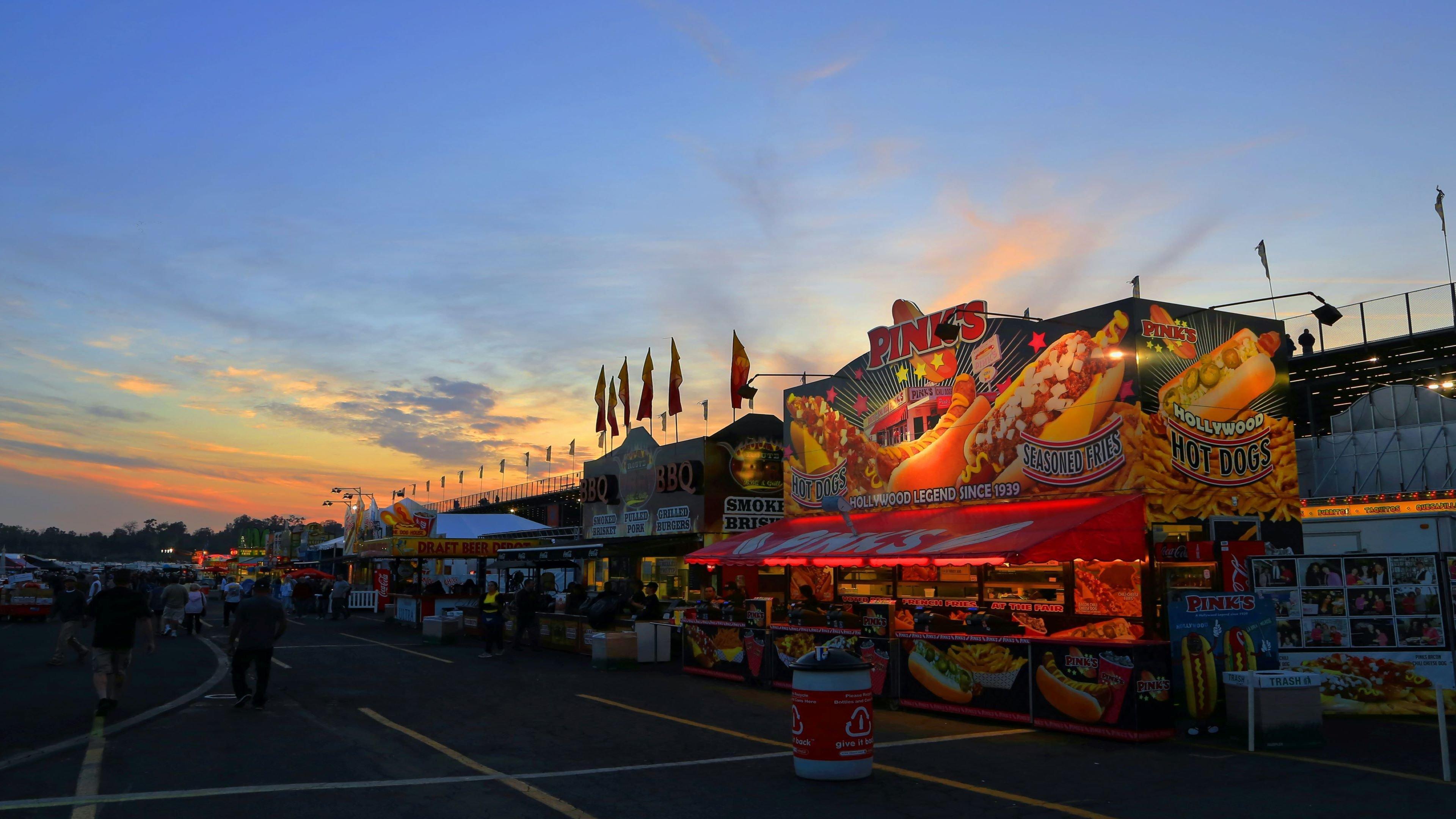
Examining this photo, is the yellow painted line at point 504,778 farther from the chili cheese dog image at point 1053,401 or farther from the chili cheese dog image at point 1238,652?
the chili cheese dog image at point 1053,401

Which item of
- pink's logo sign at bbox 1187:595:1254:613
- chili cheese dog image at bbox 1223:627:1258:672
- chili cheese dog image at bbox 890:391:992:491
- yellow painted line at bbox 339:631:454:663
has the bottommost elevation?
yellow painted line at bbox 339:631:454:663

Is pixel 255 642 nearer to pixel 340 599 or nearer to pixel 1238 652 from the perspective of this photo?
pixel 1238 652

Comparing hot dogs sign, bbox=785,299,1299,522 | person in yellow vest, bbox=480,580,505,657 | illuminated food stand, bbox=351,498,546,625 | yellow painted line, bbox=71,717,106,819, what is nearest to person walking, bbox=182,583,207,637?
illuminated food stand, bbox=351,498,546,625

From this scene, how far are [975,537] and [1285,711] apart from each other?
588 centimetres

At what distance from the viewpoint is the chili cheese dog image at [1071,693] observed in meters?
10.7

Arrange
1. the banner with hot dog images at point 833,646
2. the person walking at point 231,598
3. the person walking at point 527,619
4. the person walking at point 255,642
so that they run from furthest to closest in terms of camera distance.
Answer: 1. the person walking at point 231,598
2. the person walking at point 527,619
3. the banner with hot dog images at point 833,646
4. the person walking at point 255,642

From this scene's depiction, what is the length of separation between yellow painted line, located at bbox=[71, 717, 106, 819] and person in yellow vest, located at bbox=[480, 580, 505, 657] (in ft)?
35.5

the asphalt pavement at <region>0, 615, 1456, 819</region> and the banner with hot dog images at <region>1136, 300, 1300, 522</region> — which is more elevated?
the banner with hot dog images at <region>1136, 300, 1300, 522</region>

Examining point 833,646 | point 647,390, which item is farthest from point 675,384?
point 833,646

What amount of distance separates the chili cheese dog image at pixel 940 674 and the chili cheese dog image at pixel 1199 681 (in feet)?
8.03

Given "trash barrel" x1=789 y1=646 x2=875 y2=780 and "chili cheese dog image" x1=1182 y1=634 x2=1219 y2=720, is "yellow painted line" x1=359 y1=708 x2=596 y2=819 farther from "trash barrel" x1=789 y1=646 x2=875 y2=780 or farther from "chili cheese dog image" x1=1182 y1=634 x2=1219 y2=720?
"chili cheese dog image" x1=1182 y1=634 x2=1219 y2=720

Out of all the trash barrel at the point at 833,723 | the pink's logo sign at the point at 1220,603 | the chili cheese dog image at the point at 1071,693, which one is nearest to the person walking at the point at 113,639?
the trash barrel at the point at 833,723

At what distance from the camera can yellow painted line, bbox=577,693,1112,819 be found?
288 inches

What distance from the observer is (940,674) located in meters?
12.5
